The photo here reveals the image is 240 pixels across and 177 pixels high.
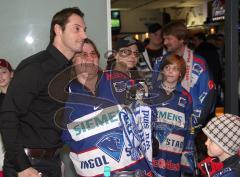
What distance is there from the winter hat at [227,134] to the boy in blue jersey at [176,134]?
0.34 m

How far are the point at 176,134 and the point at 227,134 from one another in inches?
A: 27.0

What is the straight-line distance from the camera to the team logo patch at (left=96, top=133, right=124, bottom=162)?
183 centimetres

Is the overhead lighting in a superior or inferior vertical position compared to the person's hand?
superior

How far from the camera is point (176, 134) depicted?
279 centimetres

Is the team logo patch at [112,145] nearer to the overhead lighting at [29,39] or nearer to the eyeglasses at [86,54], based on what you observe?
the eyeglasses at [86,54]

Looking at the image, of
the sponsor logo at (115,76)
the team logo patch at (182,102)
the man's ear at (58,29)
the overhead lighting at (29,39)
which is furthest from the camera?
the overhead lighting at (29,39)

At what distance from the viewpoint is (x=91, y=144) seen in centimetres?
195

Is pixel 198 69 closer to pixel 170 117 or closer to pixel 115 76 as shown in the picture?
pixel 170 117

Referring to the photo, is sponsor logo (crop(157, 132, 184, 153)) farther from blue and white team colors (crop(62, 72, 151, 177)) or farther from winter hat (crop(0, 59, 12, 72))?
winter hat (crop(0, 59, 12, 72))

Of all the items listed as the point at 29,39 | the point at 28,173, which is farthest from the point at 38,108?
the point at 29,39

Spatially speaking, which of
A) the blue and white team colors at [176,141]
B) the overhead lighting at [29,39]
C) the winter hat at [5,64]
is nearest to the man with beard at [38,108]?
the blue and white team colors at [176,141]

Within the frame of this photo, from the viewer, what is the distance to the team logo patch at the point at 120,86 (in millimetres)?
1774

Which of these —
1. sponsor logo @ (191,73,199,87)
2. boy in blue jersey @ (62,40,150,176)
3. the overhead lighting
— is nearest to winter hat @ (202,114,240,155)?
boy in blue jersey @ (62,40,150,176)

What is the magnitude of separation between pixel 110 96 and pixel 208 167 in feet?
2.54
